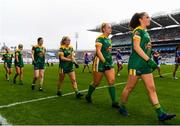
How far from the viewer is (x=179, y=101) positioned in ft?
33.9

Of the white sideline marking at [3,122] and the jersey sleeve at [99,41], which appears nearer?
the white sideline marking at [3,122]

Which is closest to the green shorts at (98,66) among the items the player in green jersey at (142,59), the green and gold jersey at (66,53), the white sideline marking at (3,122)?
the player in green jersey at (142,59)

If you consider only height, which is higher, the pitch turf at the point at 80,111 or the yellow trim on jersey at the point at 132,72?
the yellow trim on jersey at the point at 132,72

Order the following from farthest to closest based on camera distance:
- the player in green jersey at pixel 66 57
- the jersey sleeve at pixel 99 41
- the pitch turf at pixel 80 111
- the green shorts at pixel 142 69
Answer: the player in green jersey at pixel 66 57, the jersey sleeve at pixel 99 41, the green shorts at pixel 142 69, the pitch turf at pixel 80 111

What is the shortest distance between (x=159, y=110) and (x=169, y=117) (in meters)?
0.25

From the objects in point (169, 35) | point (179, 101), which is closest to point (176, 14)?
point (169, 35)

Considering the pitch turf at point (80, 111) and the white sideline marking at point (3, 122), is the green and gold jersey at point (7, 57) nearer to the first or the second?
the pitch turf at point (80, 111)

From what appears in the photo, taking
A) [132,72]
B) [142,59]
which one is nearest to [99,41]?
[132,72]

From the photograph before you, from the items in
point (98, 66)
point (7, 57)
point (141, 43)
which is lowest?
point (7, 57)

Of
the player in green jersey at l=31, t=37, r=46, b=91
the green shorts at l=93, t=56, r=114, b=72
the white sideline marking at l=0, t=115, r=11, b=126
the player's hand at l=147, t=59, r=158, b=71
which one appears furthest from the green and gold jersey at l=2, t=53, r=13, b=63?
the player's hand at l=147, t=59, r=158, b=71

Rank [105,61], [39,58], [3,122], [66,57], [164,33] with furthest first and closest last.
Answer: [164,33], [39,58], [66,57], [105,61], [3,122]

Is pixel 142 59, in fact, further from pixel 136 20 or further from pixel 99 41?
pixel 99 41

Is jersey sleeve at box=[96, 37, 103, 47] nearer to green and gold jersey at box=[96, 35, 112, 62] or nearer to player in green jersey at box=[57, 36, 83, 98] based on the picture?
green and gold jersey at box=[96, 35, 112, 62]

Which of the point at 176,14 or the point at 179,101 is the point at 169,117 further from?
the point at 176,14
